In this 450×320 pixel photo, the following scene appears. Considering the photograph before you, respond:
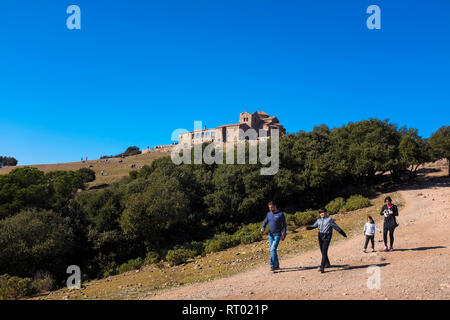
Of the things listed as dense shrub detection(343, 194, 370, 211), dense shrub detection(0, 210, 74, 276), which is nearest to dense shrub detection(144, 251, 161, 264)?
dense shrub detection(0, 210, 74, 276)

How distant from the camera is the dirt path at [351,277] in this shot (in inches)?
266

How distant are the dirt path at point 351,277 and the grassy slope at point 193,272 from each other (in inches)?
44.4

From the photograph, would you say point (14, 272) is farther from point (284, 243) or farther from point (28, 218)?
point (284, 243)

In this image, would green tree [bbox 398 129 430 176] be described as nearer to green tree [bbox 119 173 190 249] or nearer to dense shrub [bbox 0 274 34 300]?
green tree [bbox 119 173 190 249]

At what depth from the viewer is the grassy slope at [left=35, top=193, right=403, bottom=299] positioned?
10633 millimetres

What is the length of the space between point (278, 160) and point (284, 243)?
15984mm

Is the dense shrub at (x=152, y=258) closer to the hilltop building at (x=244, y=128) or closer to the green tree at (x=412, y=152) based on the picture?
the green tree at (x=412, y=152)

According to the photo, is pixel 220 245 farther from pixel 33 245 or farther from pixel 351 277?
pixel 33 245

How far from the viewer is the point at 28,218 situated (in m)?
18.3

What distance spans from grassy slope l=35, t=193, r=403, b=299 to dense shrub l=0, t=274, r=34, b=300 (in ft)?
3.37

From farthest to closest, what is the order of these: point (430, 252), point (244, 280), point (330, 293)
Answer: point (430, 252)
point (244, 280)
point (330, 293)

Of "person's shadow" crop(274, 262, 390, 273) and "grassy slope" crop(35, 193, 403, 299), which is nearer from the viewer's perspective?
"person's shadow" crop(274, 262, 390, 273)
